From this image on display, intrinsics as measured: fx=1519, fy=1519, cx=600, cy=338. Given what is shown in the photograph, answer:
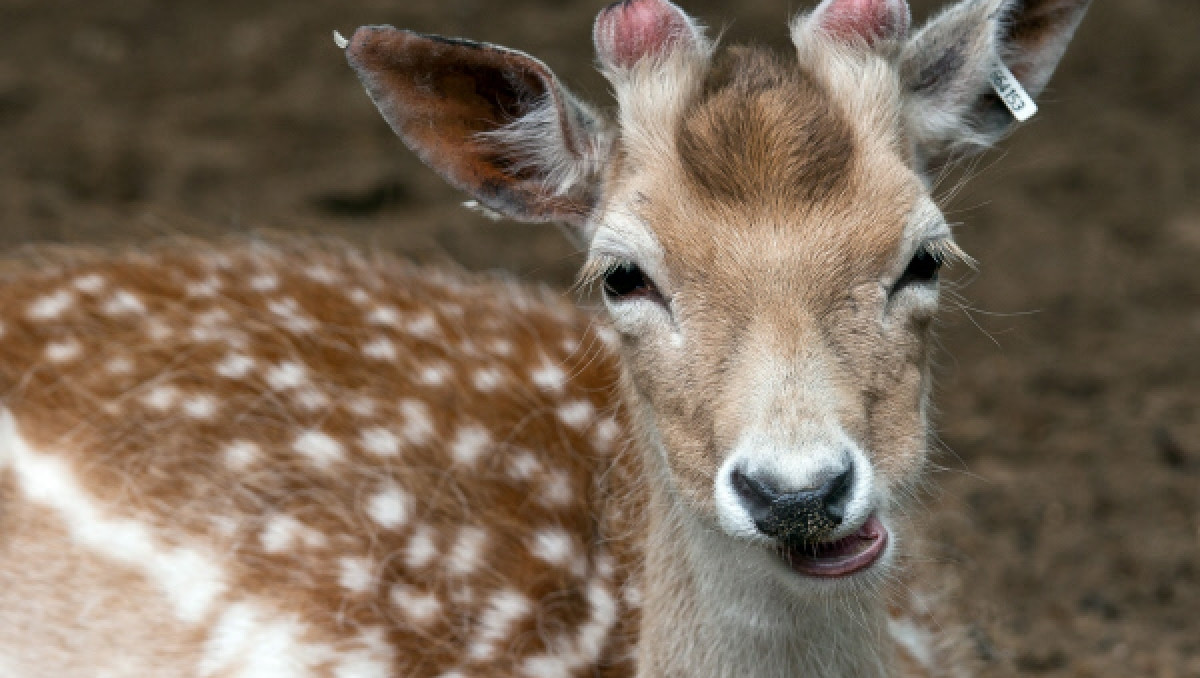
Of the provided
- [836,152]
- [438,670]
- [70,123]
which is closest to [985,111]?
[836,152]

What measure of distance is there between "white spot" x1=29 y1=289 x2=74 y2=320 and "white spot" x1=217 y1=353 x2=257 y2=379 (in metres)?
0.36

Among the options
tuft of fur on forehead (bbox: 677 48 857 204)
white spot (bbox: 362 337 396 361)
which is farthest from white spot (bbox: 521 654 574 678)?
tuft of fur on forehead (bbox: 677 48 857 204)

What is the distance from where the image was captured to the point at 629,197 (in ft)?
→ 7.48

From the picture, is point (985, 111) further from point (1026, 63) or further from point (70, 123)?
point (70, 123)

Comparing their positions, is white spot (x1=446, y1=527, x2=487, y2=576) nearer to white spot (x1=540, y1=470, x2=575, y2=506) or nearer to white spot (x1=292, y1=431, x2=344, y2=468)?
white spot (x1=540, y1=470, x2=575, y2=506)

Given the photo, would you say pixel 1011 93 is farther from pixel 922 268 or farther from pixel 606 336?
pixel 606 336

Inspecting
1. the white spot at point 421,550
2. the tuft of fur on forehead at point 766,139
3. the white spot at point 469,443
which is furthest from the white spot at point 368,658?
the tuft of fur on forehead at point 766,139

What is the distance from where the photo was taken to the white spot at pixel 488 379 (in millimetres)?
3080

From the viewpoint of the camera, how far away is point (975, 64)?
7.87ft

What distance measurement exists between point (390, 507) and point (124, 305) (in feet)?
2.35

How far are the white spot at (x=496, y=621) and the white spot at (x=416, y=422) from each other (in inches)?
14.1

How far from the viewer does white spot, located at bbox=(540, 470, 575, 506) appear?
292 cm

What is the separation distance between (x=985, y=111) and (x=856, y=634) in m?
0.88

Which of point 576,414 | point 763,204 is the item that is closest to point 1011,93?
point 763,204
